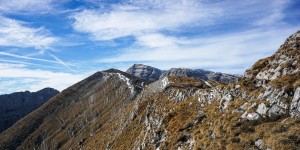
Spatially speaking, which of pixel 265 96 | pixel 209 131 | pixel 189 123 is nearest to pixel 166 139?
pixel 189 123

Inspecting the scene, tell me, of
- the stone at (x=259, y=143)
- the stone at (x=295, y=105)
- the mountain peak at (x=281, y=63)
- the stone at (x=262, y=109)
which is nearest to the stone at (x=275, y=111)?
the stone at (x=262, y=109)

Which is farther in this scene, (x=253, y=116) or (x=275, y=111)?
(x=253, y=116)

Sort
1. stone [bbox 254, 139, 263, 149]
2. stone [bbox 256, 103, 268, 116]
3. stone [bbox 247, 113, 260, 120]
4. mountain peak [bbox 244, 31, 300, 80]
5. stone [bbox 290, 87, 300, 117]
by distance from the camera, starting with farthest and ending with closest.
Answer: mountain peak [bbox 244, 31, 300, 80] → stone [bbox 247, 113, 260, 120] → stone [bbox 256, 103, 268, 116] → stone [bbox 290, 87, 300, 117] → stone [bbox 254, 139, 263, 149]

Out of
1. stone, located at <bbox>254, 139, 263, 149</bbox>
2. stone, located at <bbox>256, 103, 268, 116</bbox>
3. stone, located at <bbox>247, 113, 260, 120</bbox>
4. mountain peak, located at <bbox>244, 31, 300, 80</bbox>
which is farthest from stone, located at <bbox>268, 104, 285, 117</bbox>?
mountain peak, located at <bbox>244, 31, 300, 80</bbox>

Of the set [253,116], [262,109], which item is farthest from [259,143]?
[262,109]

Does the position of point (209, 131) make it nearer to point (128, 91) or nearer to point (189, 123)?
point (189, 123)

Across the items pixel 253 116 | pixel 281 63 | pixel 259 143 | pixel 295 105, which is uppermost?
pixel 281 63

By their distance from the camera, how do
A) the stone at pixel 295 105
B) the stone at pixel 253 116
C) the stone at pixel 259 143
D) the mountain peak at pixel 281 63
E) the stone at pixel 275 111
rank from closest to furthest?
the stone at pixel 259 143 → the stone at pixel 295 105 → the stone at pixel 275 111 → the stone at pixel 253 116 → the mountain peak at pixel 281 63

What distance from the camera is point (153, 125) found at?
2280 inches

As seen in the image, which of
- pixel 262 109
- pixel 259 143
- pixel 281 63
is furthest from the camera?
pixel 281 63

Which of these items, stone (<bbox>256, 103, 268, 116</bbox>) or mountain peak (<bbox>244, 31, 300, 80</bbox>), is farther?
mountain peak (<bbox>244, 31, 300, 80</bbox>)

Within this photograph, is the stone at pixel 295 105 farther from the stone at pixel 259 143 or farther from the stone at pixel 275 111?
the stone at pixel 259 143

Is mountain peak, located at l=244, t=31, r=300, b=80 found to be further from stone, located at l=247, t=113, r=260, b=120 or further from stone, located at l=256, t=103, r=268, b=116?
stone, located at l=247, t=113, r=260, b=120

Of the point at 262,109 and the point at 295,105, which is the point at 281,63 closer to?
the point at 262,109
